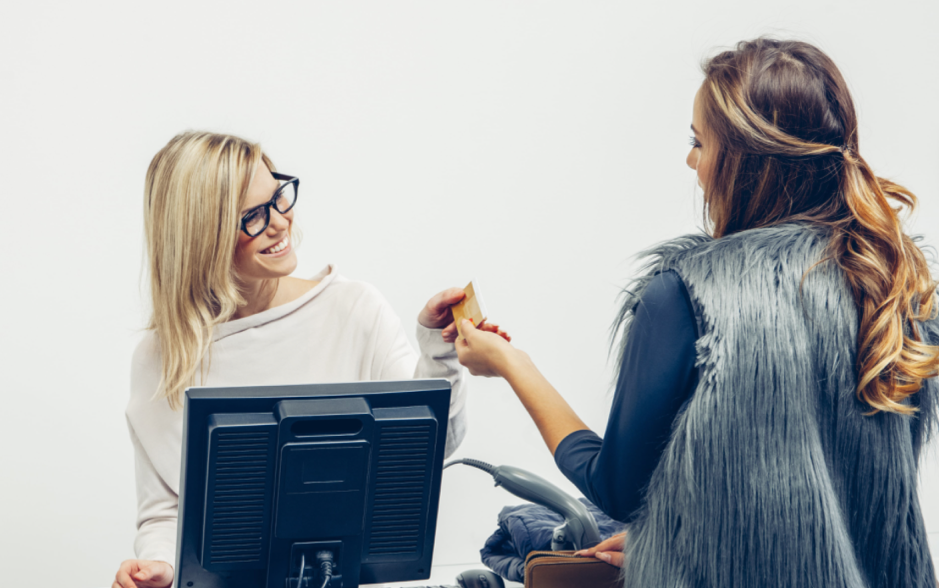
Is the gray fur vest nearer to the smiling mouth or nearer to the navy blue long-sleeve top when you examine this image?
the navy blue long-sleeve top

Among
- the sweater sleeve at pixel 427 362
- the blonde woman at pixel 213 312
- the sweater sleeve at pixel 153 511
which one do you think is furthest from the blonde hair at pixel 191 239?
the sweater sleeve at pixel 427 362

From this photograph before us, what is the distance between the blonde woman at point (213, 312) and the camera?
1.59 metres

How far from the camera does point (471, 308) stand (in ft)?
4.66

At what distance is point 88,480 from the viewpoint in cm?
246

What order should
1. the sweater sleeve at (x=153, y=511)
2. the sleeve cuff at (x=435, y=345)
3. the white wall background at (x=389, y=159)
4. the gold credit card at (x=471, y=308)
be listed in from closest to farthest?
the gold credit card at (x=471, y=308), the sweater sleeve at (x=153, y=511), the sleeve cuff at (x=435, y=345), the white wall background at (x=389, y=159)

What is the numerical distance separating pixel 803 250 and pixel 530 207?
189cm

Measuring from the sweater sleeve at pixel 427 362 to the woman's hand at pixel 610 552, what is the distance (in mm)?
364

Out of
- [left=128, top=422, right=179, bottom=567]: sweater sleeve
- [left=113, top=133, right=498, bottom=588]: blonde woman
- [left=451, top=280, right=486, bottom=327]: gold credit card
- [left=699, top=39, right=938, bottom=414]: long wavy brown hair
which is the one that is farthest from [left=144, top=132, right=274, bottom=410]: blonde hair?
[left=699, top=39, right=938, bottom=414]: long wavy brown hair

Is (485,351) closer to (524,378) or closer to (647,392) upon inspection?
(524,378)

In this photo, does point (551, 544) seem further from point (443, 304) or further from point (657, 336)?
point (657, 336)

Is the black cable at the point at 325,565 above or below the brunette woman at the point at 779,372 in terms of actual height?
below

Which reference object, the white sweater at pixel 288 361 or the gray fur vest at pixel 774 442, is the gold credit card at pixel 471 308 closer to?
the white sweater at pixel 288 361

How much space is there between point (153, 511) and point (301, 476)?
0.72 metres

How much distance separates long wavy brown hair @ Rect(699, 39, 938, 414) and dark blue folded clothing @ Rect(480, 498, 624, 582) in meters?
0.70
